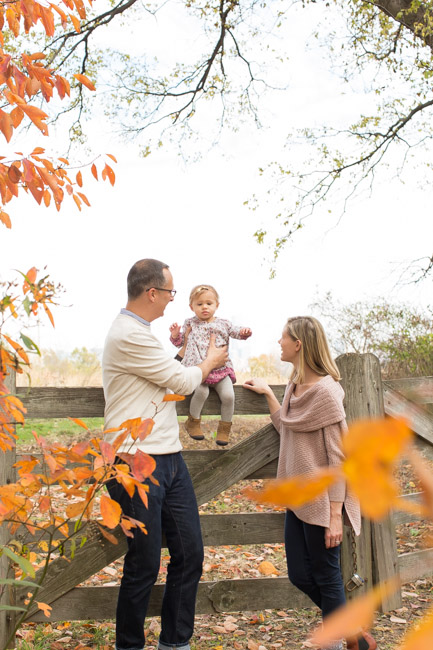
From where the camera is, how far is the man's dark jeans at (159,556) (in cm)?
302

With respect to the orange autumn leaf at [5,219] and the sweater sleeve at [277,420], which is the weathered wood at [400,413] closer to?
the sweater sleeve at [277,420]

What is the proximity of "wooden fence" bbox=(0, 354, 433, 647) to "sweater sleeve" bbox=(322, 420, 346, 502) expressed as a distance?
0.64 meters

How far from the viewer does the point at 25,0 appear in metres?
2.36

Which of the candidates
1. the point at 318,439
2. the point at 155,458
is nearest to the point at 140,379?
the point at 155,458

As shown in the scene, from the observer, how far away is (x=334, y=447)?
301 cm

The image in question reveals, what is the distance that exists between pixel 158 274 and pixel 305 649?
2.32 meters

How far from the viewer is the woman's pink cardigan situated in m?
3.04

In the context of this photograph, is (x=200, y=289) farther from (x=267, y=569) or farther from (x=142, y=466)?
(x=267, y=569)

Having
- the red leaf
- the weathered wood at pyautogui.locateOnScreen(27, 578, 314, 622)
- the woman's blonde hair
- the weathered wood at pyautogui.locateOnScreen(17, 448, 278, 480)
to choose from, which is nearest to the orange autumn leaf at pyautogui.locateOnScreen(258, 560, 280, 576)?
the weathered wood at pyautogui.locateOnScreen(27, 578, 314, 622)

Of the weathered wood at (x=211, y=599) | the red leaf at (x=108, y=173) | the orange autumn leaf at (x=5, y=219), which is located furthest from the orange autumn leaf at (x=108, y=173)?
the weathered wood at (x=211, y=599)

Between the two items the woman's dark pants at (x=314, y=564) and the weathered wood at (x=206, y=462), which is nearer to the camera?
the woman's dark pants at (x=314, y=564)

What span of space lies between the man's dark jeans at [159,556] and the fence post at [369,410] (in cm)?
116

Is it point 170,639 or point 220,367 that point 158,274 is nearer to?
point 220,367

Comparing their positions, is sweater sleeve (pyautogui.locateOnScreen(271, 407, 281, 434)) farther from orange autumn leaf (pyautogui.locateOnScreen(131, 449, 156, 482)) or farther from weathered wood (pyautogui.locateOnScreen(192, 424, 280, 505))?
orange autumn leaf (pyautogui.locateOnScreen(131, 449, 156, 482))
